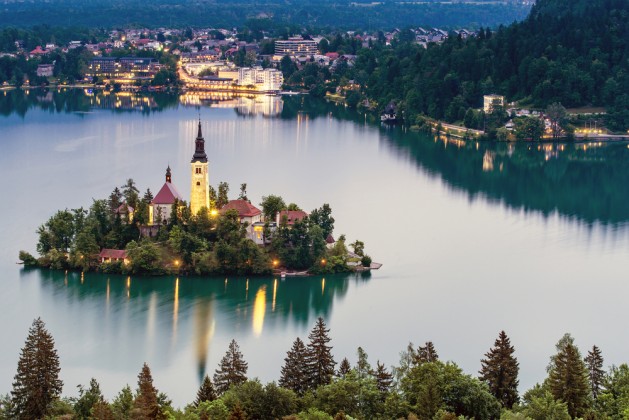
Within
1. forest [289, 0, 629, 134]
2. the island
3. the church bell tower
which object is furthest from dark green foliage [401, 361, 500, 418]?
forest [289, 0, 629, 134]

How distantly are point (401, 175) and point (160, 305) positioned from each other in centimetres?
944

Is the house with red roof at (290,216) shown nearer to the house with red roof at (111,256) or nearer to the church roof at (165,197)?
the church roof at (165,197)

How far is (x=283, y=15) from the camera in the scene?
79438 mm

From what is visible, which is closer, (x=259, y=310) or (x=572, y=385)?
(x=572, y=385)

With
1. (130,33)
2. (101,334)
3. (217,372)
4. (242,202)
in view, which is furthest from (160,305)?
(130,33)

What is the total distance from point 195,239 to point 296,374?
4972 millimetres

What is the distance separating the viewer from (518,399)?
1012cm

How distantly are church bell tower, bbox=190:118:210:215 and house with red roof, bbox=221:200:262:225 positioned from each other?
0.98 feet

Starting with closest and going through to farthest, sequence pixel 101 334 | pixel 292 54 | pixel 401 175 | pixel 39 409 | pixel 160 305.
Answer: pixel 39 409, pixel 101 334, pixel 160 305, pixel 401 175, pixel 292 54

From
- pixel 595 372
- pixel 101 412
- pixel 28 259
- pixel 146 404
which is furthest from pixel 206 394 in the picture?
pixel 28 259

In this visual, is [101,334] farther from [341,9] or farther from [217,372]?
[341,9]

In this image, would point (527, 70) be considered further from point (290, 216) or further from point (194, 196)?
point (194, 196)

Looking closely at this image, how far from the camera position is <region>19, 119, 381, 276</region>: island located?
1488 cm

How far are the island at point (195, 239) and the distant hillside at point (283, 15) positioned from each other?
166 feet
